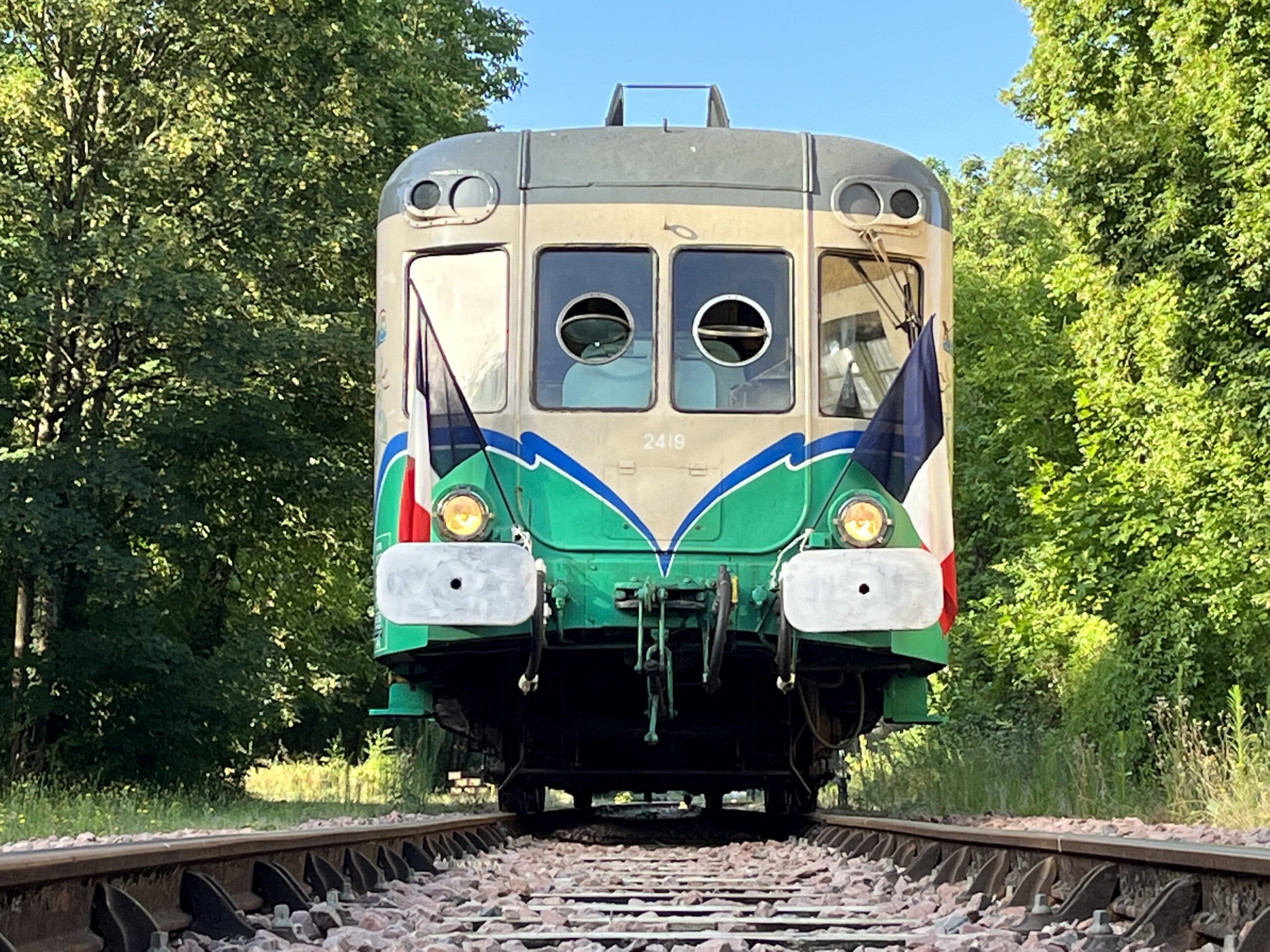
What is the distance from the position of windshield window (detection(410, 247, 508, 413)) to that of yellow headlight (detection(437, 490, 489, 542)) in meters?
0.52

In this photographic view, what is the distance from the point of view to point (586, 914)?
14.9 ft

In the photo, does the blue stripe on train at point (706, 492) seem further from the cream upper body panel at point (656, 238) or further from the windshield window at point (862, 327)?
the windshield window at point (862, 327)

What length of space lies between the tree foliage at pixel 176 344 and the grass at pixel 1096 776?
5.60 m

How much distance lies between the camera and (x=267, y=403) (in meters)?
14.4

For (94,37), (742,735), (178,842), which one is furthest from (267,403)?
(178,842)

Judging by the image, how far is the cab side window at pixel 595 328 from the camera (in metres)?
7.52

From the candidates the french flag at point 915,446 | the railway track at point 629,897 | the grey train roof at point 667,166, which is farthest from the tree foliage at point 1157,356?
the railway track at point 629,897

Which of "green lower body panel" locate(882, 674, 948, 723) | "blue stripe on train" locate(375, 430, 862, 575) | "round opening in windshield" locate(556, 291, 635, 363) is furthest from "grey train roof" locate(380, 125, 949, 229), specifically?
"green lower body panel" locate(882, 674, 948, 723)

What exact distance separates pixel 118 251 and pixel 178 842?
33.5 feet

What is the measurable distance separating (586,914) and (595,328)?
3674 mm

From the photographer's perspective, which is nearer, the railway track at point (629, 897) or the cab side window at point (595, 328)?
the railway track at point (629, 897)

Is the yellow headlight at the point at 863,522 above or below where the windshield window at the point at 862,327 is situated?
below

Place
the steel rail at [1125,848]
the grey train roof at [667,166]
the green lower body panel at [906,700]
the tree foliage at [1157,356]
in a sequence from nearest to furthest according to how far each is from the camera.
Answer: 1. the steel rail at [1125,848]
2. the grey train roof at [667,166]
3. the green lower body panel at [906,700]
4. the tree foliage at [1157,356]

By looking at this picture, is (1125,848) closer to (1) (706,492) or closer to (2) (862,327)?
(1) (706,492)
